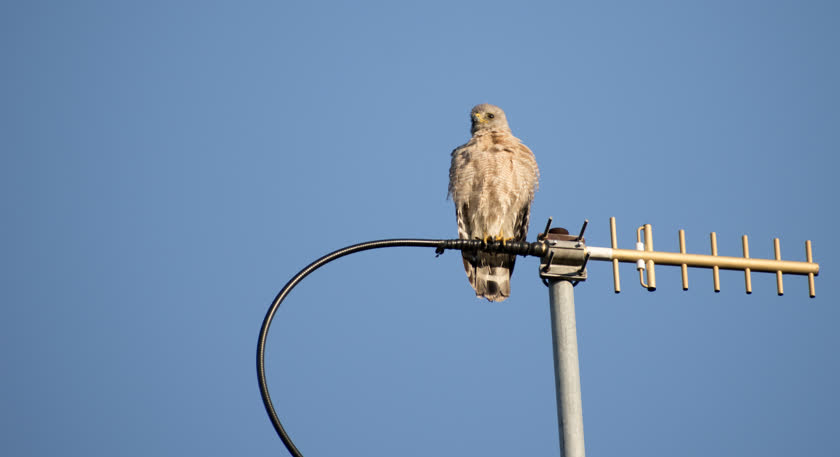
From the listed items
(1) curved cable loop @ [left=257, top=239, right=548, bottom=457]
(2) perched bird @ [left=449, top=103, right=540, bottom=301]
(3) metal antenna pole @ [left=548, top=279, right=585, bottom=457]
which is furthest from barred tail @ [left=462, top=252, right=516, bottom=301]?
(3) metal antenna pole @ [left=548, top=279, right=585, bottom=457]

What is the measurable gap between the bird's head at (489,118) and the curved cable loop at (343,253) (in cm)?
496

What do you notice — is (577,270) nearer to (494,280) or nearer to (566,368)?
(566,368)

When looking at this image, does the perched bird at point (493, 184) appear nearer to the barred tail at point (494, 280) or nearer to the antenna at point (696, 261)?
the barred tail at point (494, 280)

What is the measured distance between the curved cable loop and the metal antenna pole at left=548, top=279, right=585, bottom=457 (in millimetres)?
235

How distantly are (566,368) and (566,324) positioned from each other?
196 millimetres

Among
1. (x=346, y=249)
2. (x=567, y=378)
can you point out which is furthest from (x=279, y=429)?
(x=567, y=378)

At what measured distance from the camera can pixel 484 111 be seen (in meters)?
9.55

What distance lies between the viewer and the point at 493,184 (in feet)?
29.2

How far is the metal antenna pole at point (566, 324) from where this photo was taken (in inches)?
153

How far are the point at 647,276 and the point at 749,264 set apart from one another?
0.64 meters

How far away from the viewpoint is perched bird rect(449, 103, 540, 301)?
8.93m

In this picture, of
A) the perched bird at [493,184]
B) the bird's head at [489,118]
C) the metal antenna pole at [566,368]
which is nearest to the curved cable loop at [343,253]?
the metal antenna pole at [566,368]

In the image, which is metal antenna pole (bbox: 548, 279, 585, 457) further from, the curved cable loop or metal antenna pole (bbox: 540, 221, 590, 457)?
the curved cable loop

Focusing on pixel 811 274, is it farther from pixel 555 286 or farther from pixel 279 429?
pixel 279 429
